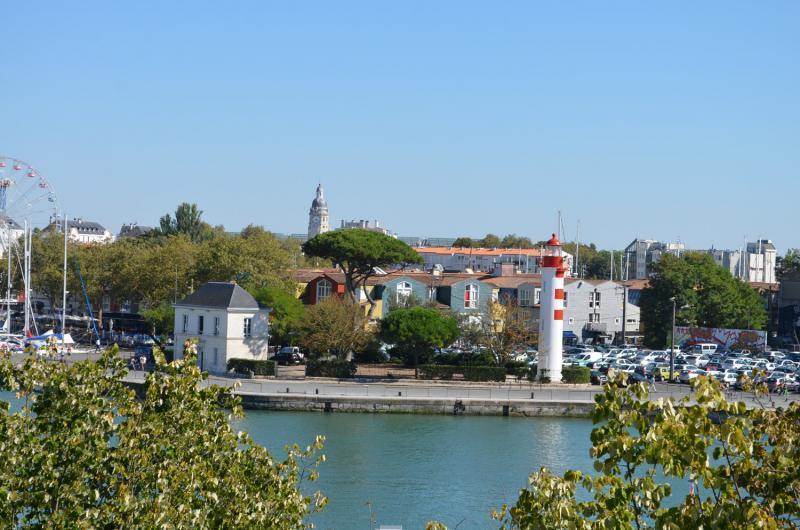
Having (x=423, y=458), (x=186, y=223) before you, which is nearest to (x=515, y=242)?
(x=186, y=223)

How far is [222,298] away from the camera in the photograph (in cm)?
4559

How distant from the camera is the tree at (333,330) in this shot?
4550 cm

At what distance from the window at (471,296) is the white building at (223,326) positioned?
16820 millimetres

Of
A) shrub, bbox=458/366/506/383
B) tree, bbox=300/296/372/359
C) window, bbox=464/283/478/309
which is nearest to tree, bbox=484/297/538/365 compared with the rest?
shrub, bbox=458/366/506/383

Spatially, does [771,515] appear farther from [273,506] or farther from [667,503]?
[667,503]

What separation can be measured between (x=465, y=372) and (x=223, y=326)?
9.35m

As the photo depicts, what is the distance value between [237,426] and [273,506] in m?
22.0

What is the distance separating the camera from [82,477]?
438 inches

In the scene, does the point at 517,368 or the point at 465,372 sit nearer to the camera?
the point at 465,372

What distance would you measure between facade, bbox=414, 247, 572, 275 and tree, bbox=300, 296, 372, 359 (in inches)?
2424

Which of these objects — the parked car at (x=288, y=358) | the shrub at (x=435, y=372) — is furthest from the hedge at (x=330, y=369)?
the parked car at (x=288, y=358)

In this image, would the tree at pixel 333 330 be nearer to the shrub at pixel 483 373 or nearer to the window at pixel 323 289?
the shrub at pixel 483 373

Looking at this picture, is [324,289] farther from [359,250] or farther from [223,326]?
[223,326]

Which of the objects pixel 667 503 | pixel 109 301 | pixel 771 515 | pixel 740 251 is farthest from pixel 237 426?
pixel 740 251
